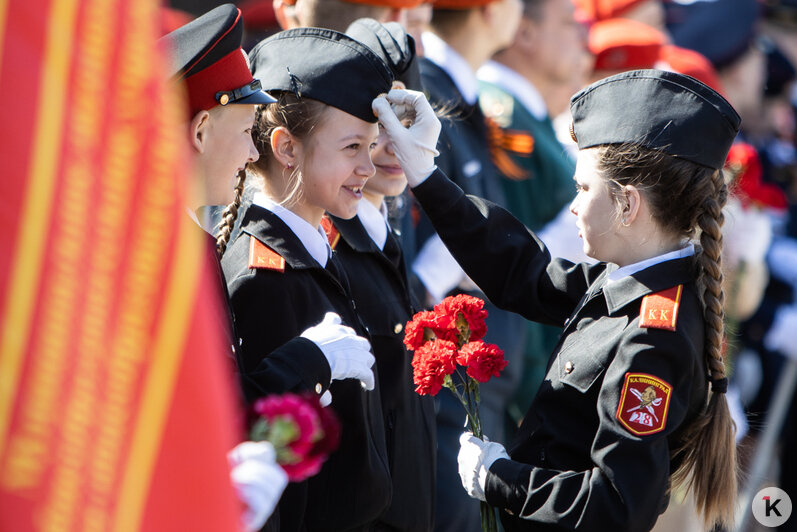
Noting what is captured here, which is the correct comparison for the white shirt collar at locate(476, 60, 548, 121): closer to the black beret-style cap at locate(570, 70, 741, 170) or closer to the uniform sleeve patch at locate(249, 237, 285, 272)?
the black beret-style cap at locate(570, 70, 741, 170)

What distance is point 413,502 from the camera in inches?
111

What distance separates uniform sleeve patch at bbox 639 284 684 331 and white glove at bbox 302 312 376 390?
0.62m

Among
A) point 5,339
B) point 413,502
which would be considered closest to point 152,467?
point 5,339

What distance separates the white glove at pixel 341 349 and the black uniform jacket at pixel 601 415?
391 millimetres

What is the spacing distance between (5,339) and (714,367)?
5.91 ft

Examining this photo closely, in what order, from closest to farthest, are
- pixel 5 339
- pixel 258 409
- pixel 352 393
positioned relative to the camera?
pixel 5 339 → pixel 258 409 → pixel 352 393

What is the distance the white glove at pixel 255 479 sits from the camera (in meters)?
1.60

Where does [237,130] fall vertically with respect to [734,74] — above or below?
below

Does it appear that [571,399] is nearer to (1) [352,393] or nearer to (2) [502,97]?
(1) [352,393]

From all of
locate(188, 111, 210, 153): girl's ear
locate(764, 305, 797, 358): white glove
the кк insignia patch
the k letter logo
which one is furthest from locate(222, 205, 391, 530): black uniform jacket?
locate(764, 305, 797, 358): white glove

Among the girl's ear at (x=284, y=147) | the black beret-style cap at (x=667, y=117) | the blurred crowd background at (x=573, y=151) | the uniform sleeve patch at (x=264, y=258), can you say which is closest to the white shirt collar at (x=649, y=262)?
the black beret-style cap at (x=667, y=117)

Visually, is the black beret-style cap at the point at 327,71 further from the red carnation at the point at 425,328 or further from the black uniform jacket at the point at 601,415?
the red carnation at the point at 425,328

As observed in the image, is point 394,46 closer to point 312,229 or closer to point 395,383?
point 312,229

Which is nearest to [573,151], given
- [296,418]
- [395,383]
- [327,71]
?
[395,383]
